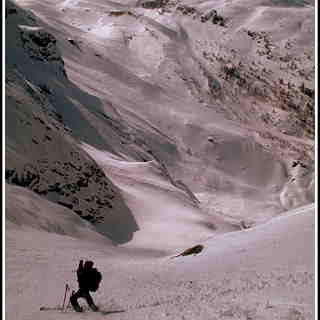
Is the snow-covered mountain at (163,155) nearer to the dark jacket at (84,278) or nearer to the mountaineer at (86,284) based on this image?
the mountaineer at (86,284)

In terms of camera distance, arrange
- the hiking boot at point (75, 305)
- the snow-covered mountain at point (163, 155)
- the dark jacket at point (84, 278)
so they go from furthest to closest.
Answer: the snow-covered mountain at point (163, 155)
the dark jacket at point (84, 278)
the hiking boot at point (75, 305)

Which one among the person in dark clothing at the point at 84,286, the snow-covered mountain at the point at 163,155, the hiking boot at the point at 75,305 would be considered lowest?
the snow-covered mountain at the point at 163,155

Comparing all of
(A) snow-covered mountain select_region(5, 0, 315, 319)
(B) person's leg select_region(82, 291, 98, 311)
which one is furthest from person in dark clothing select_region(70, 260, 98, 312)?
(A) snow-covered mountain select_region(5, 0, 315, 319)

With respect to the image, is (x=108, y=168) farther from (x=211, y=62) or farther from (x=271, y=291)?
(x=211, y=62)

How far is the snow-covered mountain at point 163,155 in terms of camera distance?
1391 cm

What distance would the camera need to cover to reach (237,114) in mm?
62719

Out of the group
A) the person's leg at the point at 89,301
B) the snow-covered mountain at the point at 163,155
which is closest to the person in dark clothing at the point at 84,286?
the person's leg at the point at 89,301

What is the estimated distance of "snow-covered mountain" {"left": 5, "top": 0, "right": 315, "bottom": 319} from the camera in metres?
13.9

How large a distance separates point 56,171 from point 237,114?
3768 cm

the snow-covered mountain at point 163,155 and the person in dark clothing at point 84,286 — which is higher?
the person in dark clothing at point 84,286

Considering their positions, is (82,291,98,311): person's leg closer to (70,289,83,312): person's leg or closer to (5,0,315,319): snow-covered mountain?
(70,289,83,312): person's leg

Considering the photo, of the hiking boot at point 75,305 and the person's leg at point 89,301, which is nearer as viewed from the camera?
the hiking boot at point 75,305

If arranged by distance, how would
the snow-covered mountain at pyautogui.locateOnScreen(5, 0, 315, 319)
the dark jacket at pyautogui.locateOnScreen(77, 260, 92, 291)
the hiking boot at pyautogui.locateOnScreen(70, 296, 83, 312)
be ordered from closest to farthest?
the hiking boot at pyautogui.locateOnScreen(70, 296, 83, 312) < the dark jacket at pyautogui.locateOnScreen(77, 260, 92, 291) < the snow-covered mountain at pyautogui.locateOnScreen(5, 0, 315, 319)


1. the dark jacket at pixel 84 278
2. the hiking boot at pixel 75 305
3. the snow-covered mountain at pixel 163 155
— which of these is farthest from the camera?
the snow-covered mountain at pixel 163 155
